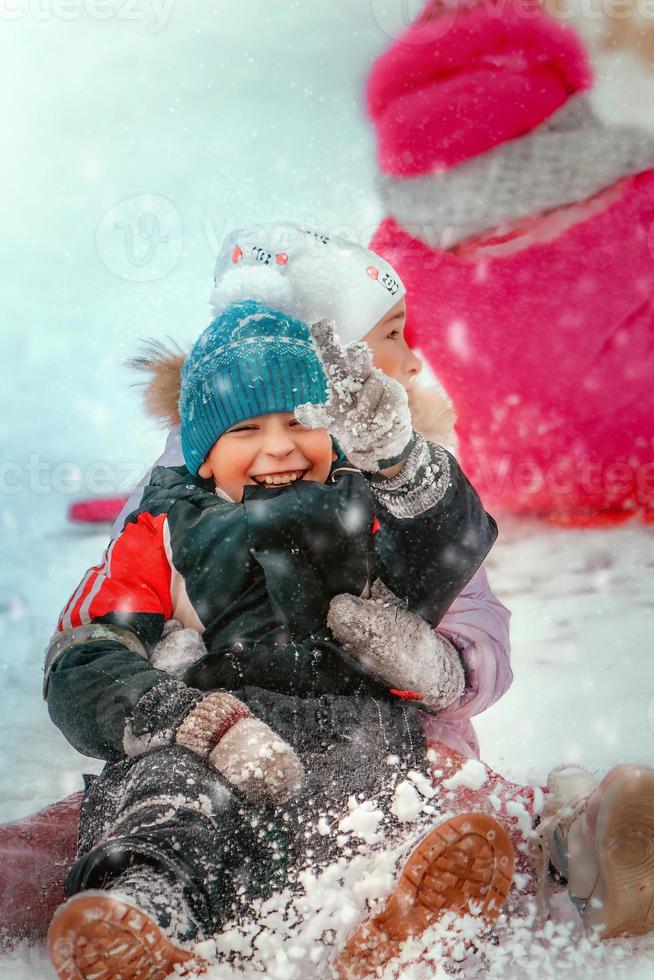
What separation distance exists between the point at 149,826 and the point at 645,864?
1.24ft

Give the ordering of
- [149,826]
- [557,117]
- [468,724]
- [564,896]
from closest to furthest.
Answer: [149,826], [564,896], [468,724], [557,117]

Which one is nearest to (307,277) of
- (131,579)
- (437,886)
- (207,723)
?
(131,579)

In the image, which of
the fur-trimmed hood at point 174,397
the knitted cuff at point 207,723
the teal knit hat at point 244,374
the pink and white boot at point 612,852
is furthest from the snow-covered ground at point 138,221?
the knitted cuff at point 207,723

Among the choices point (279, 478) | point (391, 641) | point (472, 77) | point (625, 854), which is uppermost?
point (472, 77)

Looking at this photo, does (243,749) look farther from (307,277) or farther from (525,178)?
(525,178)

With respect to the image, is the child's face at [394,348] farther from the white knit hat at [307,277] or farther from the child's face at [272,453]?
the child's face at [272,453]

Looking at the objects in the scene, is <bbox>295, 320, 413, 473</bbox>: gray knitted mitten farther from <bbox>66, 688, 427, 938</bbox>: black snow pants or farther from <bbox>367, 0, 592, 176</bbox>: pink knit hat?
<bbox>367, 0, 592, 176</bbox>: pink knit hat

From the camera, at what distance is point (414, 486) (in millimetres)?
796

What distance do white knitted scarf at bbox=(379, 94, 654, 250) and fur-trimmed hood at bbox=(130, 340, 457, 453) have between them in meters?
0.22

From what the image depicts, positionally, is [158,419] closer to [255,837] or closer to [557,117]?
[255,837]

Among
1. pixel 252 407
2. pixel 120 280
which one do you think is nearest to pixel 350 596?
pixel 252 407

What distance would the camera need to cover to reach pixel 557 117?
105cm

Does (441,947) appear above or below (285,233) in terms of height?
below

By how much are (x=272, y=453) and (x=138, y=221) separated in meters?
0.36
